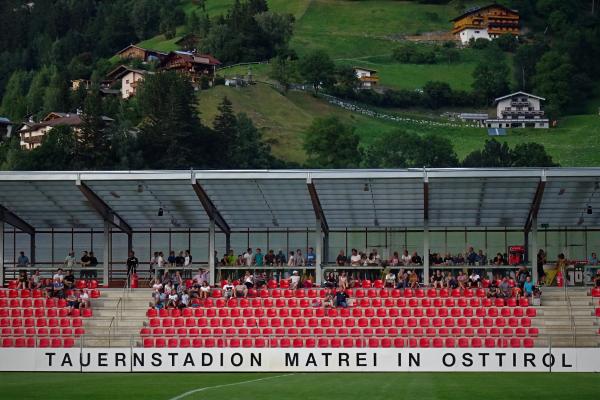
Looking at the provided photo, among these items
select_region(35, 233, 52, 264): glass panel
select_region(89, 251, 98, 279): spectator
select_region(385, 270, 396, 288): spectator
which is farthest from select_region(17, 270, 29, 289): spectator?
select_region(385, 270, 396, 288): spectator

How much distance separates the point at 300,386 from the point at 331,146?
140693 millimetres

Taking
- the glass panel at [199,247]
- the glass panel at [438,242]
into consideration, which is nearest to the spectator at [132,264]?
the glass panel at [199,247]

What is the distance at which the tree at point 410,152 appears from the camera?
568ft

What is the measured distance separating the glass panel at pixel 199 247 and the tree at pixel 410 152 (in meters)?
121

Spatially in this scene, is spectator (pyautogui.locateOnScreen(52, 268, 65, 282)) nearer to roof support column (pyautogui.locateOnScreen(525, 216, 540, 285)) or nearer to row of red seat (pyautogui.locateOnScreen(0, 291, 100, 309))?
row of red seat (pyautogui.locateOnScreen(0, 291, 100, 309))

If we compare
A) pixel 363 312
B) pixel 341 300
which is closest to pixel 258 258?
pixel 341 300

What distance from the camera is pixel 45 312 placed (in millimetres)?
46344

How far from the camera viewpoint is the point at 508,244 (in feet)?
166

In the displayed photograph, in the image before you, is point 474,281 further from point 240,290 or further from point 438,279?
point 240,290

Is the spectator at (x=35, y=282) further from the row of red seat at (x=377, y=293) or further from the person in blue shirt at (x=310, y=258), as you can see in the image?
the person in blue shirt at (x=310, y=258)

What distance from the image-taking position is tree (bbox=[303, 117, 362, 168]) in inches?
6791

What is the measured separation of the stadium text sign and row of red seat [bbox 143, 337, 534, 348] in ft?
2.02

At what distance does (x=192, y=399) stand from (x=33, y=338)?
15234 mm

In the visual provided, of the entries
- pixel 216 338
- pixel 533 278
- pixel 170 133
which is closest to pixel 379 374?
pixel 216 338
